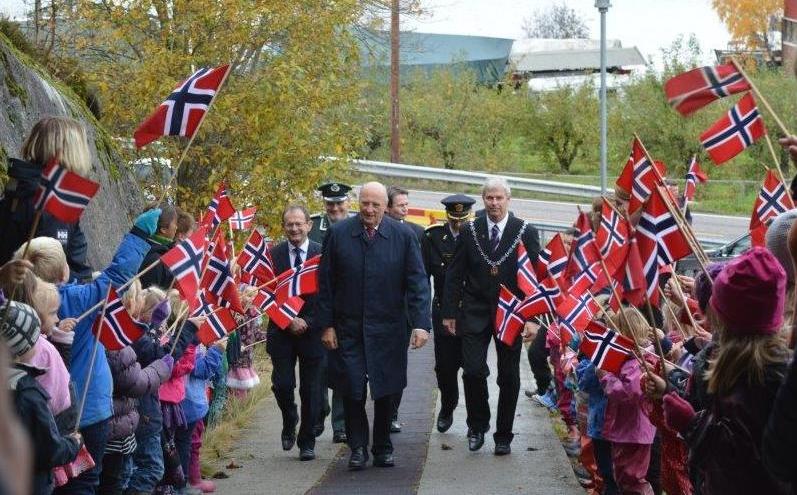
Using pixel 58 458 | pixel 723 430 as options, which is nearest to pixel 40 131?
pixel 58 458

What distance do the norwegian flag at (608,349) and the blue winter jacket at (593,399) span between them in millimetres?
824

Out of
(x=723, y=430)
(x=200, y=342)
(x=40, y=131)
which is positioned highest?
(x=40, y=131)

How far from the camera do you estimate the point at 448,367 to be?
11.6 metres

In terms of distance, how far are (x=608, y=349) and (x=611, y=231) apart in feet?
2.01

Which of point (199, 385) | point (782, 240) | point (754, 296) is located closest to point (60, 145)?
point (199, 385)

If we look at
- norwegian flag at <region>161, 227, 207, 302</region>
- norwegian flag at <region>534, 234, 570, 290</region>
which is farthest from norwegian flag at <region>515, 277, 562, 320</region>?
norwegian flag at <region>161, 227, 207, 302</region>

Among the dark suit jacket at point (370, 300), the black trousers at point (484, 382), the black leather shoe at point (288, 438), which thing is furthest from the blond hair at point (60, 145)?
the black trousers at point (484, 382)

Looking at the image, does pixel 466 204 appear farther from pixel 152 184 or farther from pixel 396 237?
pixel 152 184

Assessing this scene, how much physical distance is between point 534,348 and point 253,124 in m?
4.12

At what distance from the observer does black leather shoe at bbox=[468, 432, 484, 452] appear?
418 inches

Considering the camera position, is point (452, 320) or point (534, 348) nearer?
point (452, 320)

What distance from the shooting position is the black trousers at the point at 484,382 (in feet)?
34.9

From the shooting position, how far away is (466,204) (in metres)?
12.8

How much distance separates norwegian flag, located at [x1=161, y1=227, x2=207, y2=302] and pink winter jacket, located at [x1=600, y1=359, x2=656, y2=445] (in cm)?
238
